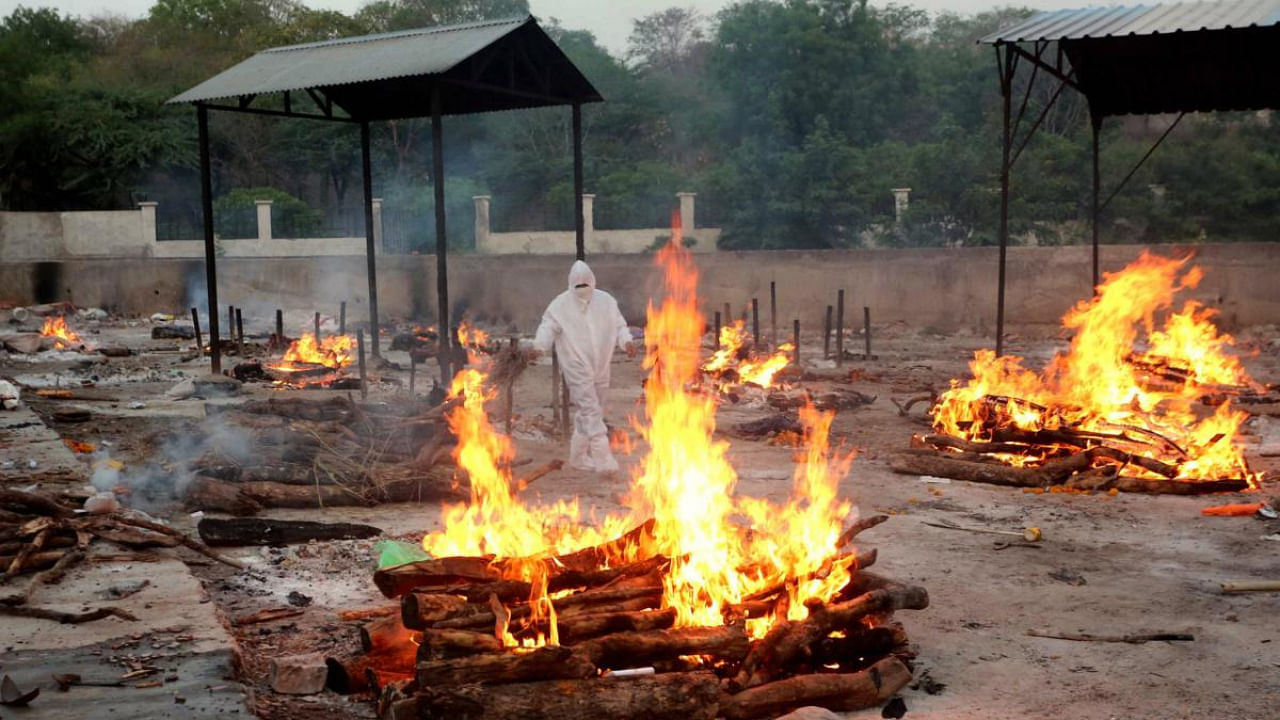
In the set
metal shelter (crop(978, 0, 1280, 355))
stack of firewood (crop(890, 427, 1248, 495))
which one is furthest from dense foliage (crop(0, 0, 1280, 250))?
stack of firewood (crop(890, 427, 1248, 495))

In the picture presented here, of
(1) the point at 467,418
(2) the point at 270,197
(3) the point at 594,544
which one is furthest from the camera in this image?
(2) the point at 270,197

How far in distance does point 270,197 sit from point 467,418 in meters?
28.5

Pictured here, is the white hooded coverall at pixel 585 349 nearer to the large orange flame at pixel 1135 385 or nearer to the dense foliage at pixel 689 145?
the large orange flame at pixel 1135 385

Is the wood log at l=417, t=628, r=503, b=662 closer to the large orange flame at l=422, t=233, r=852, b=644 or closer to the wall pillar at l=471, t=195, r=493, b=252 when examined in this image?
the large orange flame at l=422, t=233, r=852, b=644

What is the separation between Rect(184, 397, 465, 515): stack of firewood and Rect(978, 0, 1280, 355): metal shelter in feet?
22.5

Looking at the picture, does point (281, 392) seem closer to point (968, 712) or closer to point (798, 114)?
point (968, 712)

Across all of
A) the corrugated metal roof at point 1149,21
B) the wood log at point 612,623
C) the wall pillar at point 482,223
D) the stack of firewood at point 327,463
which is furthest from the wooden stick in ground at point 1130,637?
the wall pillar at point 482,223

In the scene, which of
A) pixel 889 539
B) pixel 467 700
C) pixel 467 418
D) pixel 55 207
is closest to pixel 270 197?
pixel 55 207

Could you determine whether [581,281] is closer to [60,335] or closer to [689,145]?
[60,335]

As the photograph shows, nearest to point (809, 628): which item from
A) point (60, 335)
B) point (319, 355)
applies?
point (319, 355)

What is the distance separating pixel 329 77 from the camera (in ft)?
40.1

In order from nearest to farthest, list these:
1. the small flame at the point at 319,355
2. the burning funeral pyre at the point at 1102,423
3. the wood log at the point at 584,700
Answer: the wood log at the point at 584,700
the burning funeral pyre at the point at 1102,423
the small flame at the point at 319,355

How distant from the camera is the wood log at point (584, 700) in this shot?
4043 mm

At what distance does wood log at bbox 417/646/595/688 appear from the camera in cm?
414
